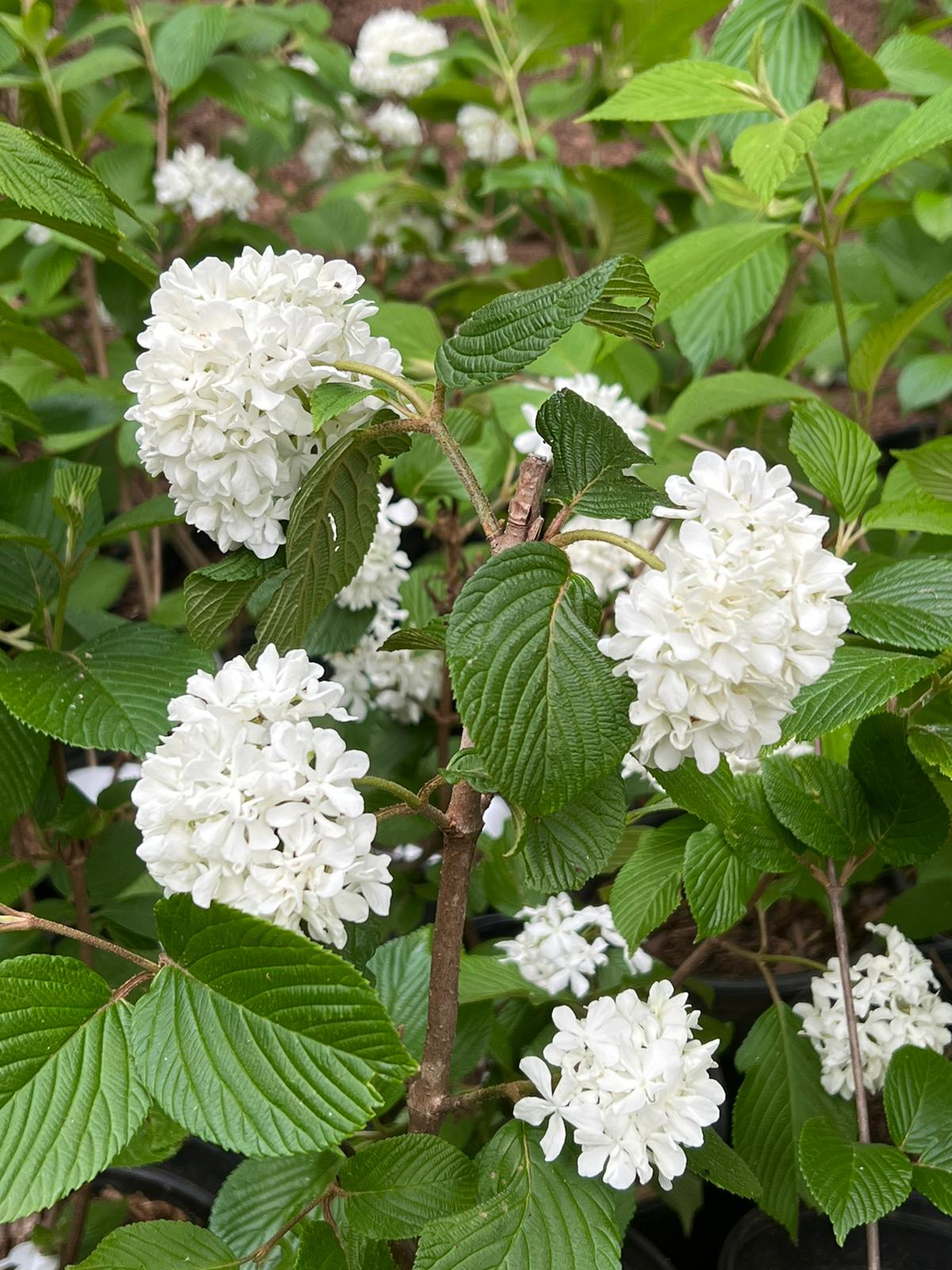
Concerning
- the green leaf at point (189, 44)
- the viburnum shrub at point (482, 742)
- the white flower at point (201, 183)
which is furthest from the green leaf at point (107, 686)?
the white flower at point (201, 183)

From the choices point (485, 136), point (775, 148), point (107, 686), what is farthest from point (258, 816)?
point (485, 136)

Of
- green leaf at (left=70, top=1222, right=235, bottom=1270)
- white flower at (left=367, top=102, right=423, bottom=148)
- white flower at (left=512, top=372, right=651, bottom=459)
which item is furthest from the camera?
white flower at (left=367, top=102, right=423, bottom=148)

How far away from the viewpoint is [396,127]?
246 cm

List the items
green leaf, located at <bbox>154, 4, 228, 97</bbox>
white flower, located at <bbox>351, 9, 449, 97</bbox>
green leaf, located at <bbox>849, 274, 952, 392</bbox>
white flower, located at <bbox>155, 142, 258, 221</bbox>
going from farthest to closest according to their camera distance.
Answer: white flower, located at <bbox>351, 9, 449, 97</bbox>, white flower, located at <bbox>155, 142, 258, 221</bbox>, green leaf, located at <bbox>154, 4, 228, 97</bbox>, green leaf, located at <bbox>849, 274, 952, 392</bbox>

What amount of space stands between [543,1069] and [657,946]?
865mm

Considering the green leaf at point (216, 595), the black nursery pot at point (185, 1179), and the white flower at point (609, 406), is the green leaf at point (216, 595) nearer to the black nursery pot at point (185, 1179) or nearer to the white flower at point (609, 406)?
the white flower at point (609, 406)

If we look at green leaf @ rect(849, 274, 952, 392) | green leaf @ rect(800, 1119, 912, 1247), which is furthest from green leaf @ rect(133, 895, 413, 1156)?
green leaf @ rect(849, 274, 952, 392)

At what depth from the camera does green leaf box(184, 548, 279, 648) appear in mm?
690

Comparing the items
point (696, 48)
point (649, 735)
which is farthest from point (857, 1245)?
point (696, 48)

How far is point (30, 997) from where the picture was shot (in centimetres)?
58

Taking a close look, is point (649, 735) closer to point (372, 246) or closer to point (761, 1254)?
point (761, 1254)

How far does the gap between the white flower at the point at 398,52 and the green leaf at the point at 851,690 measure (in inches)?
77.0

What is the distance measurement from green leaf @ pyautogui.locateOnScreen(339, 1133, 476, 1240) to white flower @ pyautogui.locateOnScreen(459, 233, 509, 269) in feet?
6.43

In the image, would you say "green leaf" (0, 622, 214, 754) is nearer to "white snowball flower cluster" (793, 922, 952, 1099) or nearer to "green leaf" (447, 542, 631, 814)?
"green leaf" (447, 542, 631, 814)
